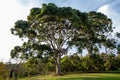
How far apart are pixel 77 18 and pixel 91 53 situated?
35.9 feet

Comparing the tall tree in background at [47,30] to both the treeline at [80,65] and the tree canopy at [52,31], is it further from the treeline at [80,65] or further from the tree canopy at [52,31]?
→ the treeline at [80,65]

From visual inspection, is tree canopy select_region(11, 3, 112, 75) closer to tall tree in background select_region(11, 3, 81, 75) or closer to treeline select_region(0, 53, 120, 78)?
tall tree in background select_region(11, 3, 81, 75)

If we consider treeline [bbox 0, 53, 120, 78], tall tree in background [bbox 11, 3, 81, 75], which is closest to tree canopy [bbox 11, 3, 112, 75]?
tall tree in background [bbox 11, 3, 81, 75]

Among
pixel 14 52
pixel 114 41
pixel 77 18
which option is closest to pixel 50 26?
pixel 77 18

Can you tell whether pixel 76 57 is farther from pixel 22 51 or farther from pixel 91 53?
pixel 22 51

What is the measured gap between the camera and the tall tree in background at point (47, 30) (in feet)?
105

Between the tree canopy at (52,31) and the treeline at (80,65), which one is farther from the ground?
the tree canopy at (52,31)

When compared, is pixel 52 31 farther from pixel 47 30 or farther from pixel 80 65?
pixel 80 65

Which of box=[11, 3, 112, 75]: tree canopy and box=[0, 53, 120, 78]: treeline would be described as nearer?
box=[11, 3, 112, 75]: tree canopy

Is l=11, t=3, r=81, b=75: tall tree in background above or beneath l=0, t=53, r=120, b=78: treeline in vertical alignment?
above

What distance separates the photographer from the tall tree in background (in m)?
32.0

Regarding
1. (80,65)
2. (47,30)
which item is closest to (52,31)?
(47,30)

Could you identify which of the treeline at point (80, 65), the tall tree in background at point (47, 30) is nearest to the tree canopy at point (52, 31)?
the tall tree in background at point (47, 30)

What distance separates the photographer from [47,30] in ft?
113
